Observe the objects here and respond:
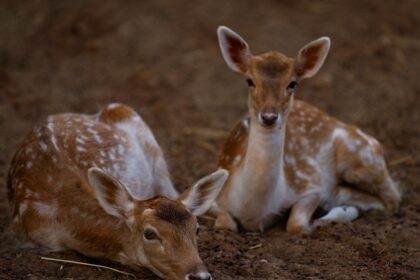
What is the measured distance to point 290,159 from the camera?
22.6 feet

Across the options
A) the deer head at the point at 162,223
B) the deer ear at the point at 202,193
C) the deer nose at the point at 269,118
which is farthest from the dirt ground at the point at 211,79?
the deer nose at the point at 269,118

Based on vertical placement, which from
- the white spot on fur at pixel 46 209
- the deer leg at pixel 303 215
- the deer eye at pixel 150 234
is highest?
the deer eye at pixel 150 234

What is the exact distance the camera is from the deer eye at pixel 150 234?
193 inches

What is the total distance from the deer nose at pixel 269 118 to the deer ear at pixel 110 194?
117 centimetres

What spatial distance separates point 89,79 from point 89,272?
214 inches

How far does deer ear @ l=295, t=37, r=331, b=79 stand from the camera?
620 centimetres

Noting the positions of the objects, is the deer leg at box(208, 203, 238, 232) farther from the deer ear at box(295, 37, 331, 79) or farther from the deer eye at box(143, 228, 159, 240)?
the deer eye at box(143, 228, 159, 240)

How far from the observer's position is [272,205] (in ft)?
21.1

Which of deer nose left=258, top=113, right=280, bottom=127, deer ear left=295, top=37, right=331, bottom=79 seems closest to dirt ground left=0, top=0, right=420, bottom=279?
deer nose left=258, top=113, right=280, bottom=127

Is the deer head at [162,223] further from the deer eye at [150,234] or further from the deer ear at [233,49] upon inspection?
the deer ear at [233,49]

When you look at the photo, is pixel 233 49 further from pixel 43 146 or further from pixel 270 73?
pixel 43 146

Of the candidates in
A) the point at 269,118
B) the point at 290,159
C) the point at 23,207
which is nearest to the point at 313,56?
the point at 269,118

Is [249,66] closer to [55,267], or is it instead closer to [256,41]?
[55,267]

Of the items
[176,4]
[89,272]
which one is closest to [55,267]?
[89,272]
